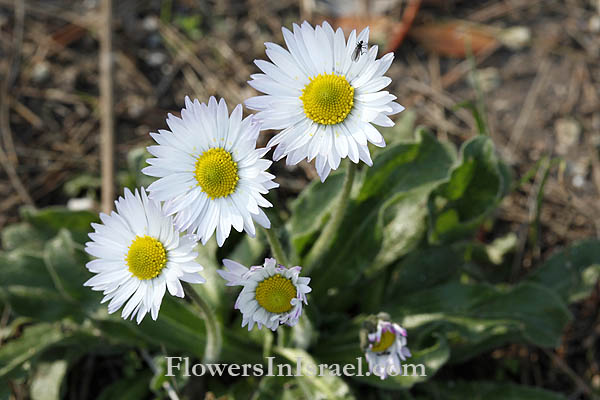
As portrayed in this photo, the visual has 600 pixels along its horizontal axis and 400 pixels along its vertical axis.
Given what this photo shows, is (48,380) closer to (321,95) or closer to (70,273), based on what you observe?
(70,273)

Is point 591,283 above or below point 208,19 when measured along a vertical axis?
below

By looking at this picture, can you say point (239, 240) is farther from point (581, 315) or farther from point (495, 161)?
point (581, 315)

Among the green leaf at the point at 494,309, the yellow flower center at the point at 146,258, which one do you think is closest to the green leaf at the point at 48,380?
the yellow flower center at the point at 146,258

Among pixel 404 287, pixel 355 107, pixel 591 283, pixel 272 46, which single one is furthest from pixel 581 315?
pixel 272 46

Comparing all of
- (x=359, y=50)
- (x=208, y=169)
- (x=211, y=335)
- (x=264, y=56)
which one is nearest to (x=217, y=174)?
(x=208, y=169)

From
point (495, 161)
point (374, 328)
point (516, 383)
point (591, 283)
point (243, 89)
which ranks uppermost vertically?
point (243, 89)

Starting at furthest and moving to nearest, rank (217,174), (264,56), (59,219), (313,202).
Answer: (264,56) < (59,219) < (313,202) < (217,174)

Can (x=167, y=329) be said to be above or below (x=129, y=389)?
above
